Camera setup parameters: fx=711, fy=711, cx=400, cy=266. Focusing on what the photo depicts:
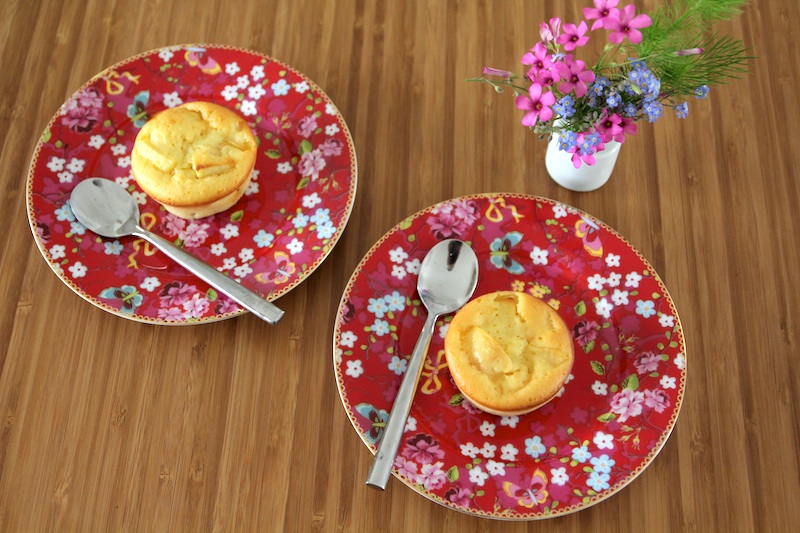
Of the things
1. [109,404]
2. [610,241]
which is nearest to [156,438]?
[109,404]

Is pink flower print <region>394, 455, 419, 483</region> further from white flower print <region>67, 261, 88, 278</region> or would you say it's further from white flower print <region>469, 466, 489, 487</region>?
white flower print <region>67, 261, 88, 278</region>

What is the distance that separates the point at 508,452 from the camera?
1.16 meters

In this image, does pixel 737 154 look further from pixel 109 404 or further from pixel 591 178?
pixel 109 404

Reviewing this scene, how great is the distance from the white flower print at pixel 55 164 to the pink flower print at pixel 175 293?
0.34 meters

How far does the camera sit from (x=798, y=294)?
4.31 feet

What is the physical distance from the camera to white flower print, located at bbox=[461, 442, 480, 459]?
116 cm

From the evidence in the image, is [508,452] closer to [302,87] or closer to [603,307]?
[603,307]

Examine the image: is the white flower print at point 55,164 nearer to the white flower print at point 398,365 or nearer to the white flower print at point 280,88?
the white flower print at point 280,88

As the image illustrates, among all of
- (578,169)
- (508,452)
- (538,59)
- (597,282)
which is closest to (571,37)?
(538,59)

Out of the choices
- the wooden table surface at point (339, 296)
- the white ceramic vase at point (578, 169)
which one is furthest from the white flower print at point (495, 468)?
the white ceramic vase at point (578, 169)

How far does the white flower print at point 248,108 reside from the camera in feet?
4.82

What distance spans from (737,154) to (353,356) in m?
0.88

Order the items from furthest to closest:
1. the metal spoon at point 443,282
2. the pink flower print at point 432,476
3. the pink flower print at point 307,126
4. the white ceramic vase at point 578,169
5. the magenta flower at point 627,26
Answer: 1. the pink flower print at point 307,126
2. the white ceramic vase at point 578,169
3. the metal spoon at point 443,282
4. the pink flower print at point 432,476
5. the magenta flower at point 627,26

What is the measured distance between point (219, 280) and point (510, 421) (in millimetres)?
558
